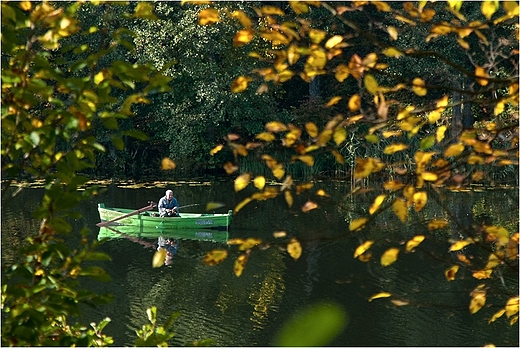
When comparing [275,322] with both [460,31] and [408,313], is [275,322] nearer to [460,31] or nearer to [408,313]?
[408,313]

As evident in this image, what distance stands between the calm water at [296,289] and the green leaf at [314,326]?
0.47ft

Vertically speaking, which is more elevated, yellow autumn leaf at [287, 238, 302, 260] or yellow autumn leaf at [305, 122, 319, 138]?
yellow autumn leaf at [305, 122, 319, 138]

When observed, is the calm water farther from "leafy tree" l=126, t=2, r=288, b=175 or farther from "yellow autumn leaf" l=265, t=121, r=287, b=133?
"leafy tree" l=126, t=2, r=288, b=175

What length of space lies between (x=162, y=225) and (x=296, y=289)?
5.95 metres

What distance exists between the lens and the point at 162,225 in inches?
760

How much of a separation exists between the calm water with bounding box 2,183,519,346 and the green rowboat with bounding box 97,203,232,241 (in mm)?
506

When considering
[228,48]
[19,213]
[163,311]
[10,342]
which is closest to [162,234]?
[19,213]

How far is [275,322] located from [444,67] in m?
16.1

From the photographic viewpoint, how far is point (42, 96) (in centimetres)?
280

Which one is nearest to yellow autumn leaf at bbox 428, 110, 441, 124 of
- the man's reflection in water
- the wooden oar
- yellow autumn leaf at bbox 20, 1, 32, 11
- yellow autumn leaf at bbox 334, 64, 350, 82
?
yellow autumn leaf at bbox 334, 64, 350, 82

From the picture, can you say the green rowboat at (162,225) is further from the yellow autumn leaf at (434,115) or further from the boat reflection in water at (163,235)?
the yellow autumn leaf at (434,115)

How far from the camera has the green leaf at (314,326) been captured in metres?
11.9

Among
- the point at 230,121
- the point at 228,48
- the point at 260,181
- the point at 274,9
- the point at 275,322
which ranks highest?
the point at 228,48

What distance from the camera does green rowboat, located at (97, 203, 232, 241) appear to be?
Result: 1900 cm
